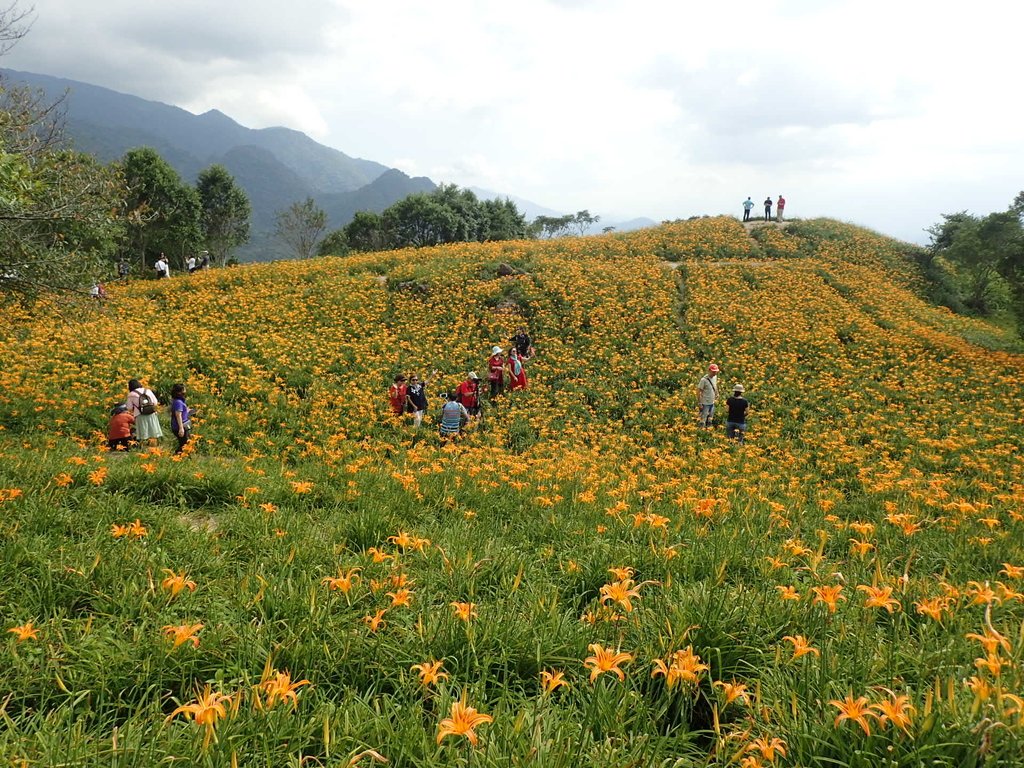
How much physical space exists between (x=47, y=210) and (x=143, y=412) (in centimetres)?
397

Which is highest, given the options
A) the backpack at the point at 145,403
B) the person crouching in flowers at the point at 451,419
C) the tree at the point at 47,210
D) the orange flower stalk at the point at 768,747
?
the tree at the point at 47,210

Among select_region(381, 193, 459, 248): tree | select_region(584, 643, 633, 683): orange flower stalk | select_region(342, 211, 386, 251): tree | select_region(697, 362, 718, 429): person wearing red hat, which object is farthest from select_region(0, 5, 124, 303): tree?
select_region(342, 211, 386, 251): tree

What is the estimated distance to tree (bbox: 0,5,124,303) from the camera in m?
6.34

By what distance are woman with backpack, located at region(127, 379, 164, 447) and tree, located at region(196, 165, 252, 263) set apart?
47408mm

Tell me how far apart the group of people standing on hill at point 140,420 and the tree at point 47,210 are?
2285 millimetres

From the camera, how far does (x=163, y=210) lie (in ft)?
135

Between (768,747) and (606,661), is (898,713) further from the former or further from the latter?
(606,661)

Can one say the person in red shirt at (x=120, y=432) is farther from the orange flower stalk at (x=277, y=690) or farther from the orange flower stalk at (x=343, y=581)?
the orange flower stalk at (x=277, y=690)

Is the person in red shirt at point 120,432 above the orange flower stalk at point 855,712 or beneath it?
beneath

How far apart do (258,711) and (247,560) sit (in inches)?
88.8

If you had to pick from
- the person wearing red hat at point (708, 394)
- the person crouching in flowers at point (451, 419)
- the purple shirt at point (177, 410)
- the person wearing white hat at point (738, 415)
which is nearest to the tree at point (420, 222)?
the person crouching in flowers at point (451, 419)

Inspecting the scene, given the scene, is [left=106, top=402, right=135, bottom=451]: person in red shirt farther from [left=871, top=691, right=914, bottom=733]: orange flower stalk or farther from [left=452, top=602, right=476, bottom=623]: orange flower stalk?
[left=871, top=691, right=914, bottom=733]: orange flower stalk

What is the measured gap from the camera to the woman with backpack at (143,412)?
8.98 metres

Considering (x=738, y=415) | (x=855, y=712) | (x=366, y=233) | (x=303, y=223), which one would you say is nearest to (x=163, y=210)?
(x=303, y=223)
